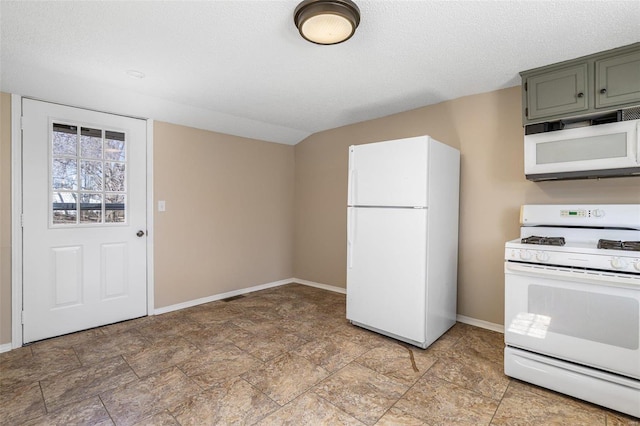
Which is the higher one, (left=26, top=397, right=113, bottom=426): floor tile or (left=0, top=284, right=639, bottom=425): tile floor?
(left=0, top=284, right=639, bottom=425): tile floor

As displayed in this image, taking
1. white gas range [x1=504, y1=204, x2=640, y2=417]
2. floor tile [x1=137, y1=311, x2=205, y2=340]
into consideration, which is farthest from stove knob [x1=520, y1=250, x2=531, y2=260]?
floor tile [x1=137, y1=311, x2=205, y2=340]

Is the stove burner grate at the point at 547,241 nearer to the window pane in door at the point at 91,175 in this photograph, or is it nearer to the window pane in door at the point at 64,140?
the window pane in door at the point at 91,175

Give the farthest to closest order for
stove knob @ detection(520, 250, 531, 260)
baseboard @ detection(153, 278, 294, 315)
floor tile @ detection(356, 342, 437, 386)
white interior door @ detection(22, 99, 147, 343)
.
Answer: baseboard @ detection(153, 278, 294, 315), white interior door @ detection(22, 99, 147, 343), floor tile @ detection(356, 342, 437, 386), stove knob @ detection(520, 250, 531, 260)

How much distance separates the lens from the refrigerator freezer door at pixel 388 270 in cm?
258

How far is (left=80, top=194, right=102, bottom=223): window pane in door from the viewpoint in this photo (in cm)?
297

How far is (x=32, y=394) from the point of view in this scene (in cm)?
198

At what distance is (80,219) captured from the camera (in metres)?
2.96

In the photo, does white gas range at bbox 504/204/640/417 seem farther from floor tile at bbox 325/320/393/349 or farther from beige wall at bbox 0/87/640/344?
floor tile at bbox 325/320/393/349

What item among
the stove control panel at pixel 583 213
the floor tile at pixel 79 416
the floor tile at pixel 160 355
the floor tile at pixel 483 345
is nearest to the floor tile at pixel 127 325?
the floor tile at pixel 160 355

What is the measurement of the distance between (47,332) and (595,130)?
4624mm

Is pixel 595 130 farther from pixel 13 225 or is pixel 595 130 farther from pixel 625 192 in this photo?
pixel 13 225

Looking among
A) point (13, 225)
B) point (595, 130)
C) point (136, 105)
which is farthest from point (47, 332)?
point (595, 130)

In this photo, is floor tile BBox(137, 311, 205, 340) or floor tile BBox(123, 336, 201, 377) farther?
floor tile BBox(137, 311, 205, 340)

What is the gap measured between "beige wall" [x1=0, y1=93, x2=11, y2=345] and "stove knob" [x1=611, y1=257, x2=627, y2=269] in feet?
14.1
